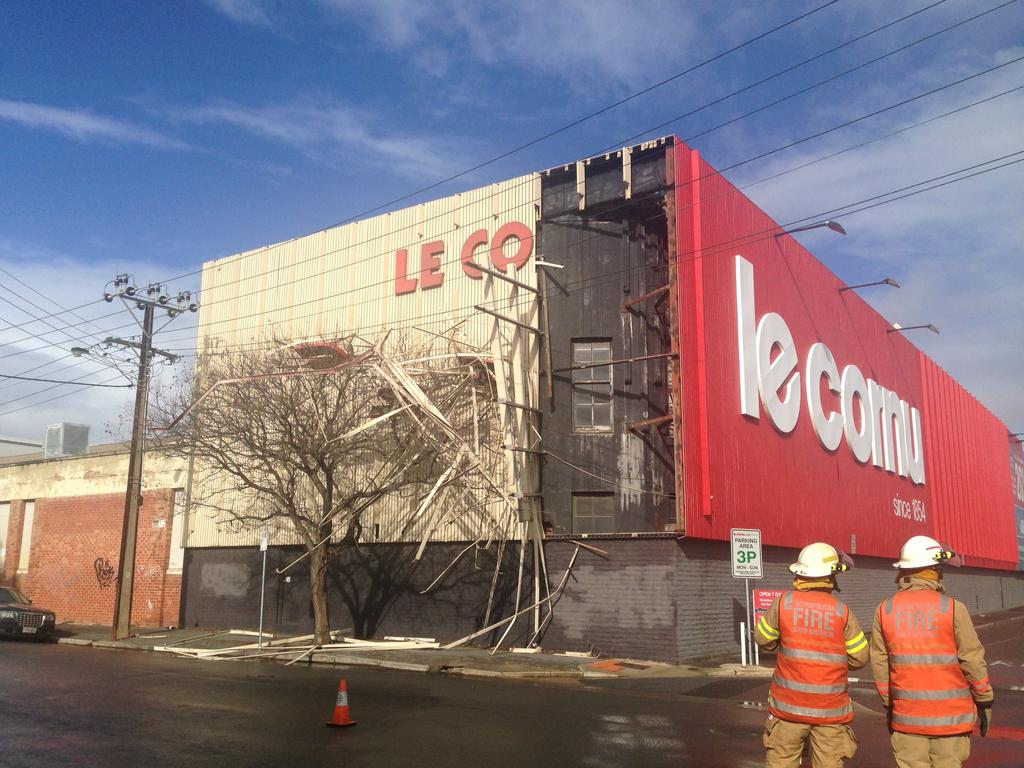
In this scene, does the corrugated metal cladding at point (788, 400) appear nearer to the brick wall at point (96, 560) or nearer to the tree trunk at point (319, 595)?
the tree trunk at point (319, 595)

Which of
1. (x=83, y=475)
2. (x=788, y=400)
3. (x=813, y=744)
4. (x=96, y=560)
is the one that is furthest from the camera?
(x=83, y=475)

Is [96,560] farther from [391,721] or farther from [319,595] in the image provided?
[391,721]

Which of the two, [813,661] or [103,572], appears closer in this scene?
[813,661]

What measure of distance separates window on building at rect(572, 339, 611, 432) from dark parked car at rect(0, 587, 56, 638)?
52.5ft

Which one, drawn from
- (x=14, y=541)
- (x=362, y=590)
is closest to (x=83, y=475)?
(x=14, y=541)

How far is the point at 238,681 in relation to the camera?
15133 mm

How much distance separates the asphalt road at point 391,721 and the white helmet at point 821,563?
13.5 feet

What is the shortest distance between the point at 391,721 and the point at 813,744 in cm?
677

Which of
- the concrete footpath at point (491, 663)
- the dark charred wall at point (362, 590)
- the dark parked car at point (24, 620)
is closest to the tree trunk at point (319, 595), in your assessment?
the concrete footpath at point (491, 663)

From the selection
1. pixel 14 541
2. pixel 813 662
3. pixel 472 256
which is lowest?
pixel 813 662

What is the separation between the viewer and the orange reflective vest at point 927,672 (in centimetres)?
516

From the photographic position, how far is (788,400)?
2527cm

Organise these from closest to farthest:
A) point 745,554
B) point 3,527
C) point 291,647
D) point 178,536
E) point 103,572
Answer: point 745,554
point 291,647
point 178,536
point 103,572
point 3,527

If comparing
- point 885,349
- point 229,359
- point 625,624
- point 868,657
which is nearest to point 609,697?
point 625,624
